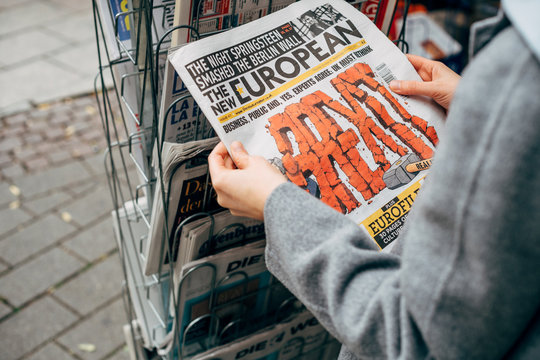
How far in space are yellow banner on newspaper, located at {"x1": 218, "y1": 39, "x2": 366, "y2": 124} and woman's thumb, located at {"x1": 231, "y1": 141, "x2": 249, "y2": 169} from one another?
0.04 metres

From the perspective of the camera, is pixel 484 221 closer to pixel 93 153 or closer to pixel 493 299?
pixel 493 299

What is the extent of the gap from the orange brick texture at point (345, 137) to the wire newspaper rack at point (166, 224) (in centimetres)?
16

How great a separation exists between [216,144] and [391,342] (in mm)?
412

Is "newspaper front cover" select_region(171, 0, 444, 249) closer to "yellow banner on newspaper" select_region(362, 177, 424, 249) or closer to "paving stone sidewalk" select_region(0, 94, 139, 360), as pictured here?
"yellow banner on newspaper" select_region(362, 177, 424, 249)

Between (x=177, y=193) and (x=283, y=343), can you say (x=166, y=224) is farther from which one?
(x=283, y=343)

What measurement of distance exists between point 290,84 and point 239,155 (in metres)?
0.17

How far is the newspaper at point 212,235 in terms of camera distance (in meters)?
0.81

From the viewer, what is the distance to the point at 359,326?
48 centimetres

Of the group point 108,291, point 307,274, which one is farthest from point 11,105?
point 307,274

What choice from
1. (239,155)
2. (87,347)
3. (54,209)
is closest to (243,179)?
(239,155)

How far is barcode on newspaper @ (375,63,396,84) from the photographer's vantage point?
0.77 meters

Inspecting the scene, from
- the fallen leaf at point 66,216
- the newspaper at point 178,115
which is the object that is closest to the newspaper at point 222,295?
the newspaper at point 178,115

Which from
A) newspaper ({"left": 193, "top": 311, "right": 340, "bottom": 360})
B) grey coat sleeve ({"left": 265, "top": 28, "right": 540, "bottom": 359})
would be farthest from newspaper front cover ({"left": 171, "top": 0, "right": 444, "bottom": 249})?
newspaper ({"left": 193, "top": 311, "right": 340, "bottom": 360})

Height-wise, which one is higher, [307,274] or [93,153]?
[307,274]
